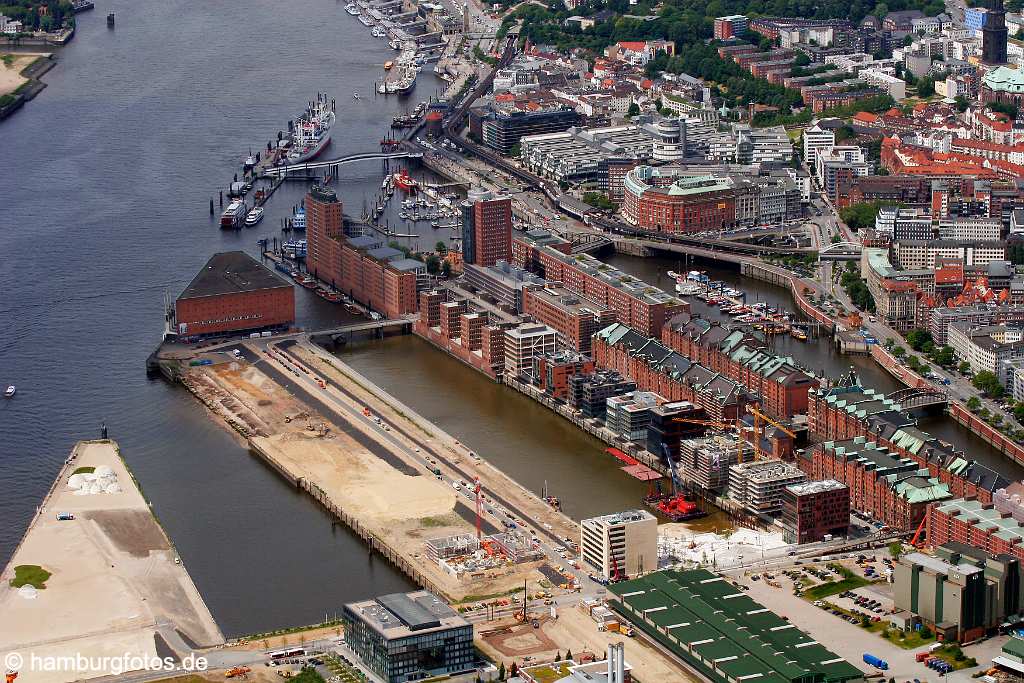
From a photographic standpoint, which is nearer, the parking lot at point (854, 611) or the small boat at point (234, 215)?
the parking lot at point (854, 611)

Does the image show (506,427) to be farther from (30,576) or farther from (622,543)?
(30,576)

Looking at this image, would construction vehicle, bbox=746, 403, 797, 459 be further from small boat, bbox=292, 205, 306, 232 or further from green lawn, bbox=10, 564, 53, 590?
small boat, bbox=292, 205, 306, 232

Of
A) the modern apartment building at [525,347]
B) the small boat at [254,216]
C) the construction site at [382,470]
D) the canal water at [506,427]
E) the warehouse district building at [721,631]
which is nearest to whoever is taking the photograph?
the warehouse district building at [721,631]

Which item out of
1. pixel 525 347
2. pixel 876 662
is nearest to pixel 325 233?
pixel 525 347

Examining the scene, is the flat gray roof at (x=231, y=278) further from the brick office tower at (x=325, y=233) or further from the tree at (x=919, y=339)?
the tree at (x=919, y=339)

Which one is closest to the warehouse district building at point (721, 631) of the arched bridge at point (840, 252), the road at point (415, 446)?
the road at point (415, 446)

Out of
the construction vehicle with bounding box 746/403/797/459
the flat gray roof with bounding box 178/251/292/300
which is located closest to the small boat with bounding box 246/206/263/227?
the flat gray roof with bounding box 178/251/292/300
